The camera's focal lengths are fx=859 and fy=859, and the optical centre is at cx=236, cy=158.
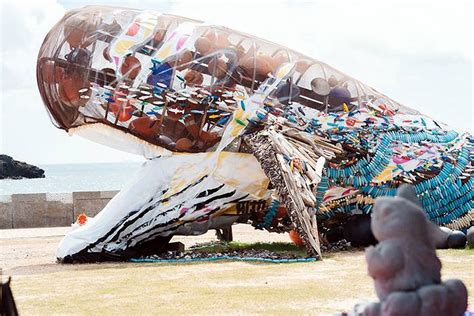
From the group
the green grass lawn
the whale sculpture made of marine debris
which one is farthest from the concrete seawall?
Result: the green grass lawn

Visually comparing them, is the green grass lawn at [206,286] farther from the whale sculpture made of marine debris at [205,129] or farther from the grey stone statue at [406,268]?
the grey stone statue at [406,268]

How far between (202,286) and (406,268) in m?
4.92

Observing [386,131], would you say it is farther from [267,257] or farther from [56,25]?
[56,25]

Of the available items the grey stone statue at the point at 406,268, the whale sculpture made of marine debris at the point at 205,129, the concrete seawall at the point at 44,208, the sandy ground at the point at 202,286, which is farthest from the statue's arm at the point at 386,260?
the concrete seawall at the point at 44,208

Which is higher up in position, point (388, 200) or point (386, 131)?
point (386, 131)

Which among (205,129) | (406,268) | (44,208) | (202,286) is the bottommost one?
(202,286)

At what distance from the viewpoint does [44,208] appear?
2139 cm

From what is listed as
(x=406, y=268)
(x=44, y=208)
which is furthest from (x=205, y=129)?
(x=44, y=208)

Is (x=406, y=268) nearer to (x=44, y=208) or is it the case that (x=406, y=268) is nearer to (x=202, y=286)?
(x=202, y=286)

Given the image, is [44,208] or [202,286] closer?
[202,286]

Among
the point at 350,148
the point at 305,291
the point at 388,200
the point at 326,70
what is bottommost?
the point at 305,291

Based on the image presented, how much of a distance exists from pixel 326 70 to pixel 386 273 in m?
8.55

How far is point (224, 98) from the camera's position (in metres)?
11.8

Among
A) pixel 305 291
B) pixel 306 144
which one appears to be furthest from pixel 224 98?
pixel 305 291
